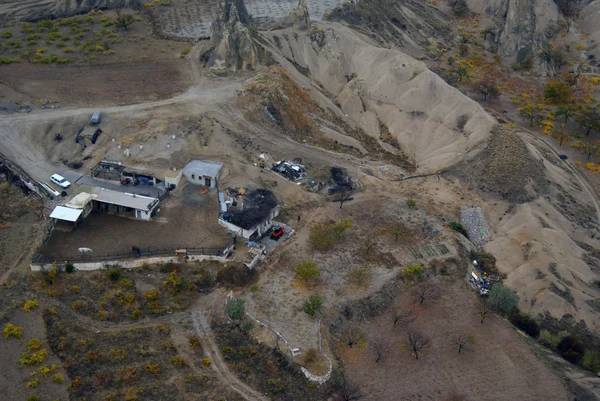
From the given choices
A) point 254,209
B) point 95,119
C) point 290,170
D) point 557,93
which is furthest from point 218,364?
point 557,93

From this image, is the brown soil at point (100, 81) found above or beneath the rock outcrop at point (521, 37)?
beneath

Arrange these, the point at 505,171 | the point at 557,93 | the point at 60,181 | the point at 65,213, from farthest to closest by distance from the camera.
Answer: the point at 557,93 < the point at 505,171 < the point at 60,181 < the point at 65,213

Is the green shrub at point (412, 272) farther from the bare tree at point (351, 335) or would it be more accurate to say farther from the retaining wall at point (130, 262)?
the retaining wall at point (130, 262)

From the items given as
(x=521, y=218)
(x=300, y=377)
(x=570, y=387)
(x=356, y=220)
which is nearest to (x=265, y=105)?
(x=356, y=220)

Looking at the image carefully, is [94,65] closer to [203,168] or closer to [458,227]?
[203,168]

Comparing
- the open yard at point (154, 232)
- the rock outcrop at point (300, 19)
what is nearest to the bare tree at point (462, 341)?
the open yard at point (154, 232)

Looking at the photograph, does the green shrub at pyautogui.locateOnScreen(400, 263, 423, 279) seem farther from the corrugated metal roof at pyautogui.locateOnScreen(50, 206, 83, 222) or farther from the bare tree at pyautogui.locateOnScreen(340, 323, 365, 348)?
the corrugated metal roof at pyautogui.locateOnScreen(50, 206, 83, 222)

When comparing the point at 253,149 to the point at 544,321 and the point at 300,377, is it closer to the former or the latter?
the point at 300,377
